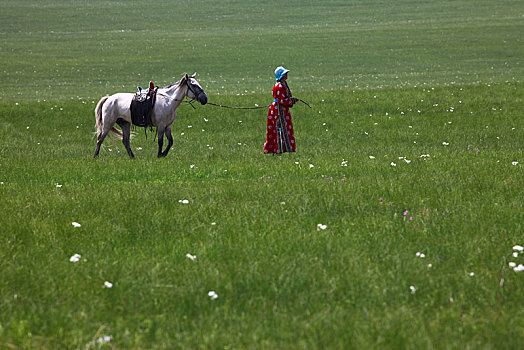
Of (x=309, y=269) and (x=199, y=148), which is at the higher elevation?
(x=309, y=269)

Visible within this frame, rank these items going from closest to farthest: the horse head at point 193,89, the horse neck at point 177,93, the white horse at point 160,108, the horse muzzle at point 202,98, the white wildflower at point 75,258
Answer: the white wildflower at point 75,258 → the horse muzzle at point 202,98 → the horse head at point 193,89 → the white horse at point 160,108 → the horse neck at point 177,93

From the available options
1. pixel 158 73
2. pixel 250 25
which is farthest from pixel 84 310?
pixel 250 25

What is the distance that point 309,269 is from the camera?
5668mm

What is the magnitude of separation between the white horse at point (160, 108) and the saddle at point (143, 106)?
0.12m

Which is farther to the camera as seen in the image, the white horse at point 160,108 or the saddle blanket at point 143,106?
the saddle blanket at point 143,106

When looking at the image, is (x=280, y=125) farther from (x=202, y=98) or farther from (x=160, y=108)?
(x=160, y=108)

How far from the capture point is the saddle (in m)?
14.2

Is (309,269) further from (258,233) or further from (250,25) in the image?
(250,25)

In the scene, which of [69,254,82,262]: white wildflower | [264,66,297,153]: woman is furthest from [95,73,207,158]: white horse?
[69,254,82,262]: white wildflower

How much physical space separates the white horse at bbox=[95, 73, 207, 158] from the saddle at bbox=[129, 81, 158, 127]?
117mm

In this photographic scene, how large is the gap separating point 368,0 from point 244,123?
87.9 m

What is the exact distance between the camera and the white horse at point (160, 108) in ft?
45.9

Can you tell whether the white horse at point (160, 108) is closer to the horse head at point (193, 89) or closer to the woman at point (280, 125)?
the horse head at point (193, 89)

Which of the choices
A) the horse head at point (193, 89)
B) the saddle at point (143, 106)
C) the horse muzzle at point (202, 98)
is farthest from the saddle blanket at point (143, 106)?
the horse muzzle at point (202, 98)
